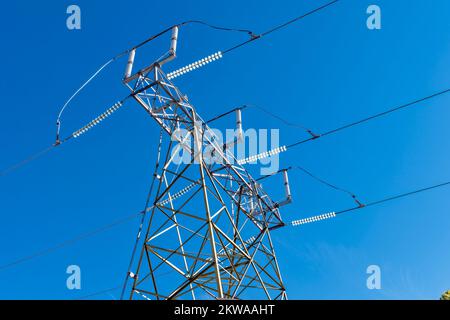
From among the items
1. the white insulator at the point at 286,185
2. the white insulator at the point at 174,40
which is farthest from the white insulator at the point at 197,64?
the white insulator at the point at 286,185

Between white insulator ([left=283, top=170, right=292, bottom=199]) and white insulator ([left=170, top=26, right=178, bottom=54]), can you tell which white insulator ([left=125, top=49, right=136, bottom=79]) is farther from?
white insulator ([left=283, top=170, right=292, bottom=199])

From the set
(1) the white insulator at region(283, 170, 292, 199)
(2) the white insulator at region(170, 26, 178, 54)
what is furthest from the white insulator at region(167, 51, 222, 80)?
(1) the white insulator at region(283, 170, 292, 199)

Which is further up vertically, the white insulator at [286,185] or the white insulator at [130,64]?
the white insulator at [130,64]

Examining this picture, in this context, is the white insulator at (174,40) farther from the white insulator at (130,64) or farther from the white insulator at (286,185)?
the white insulator at (286,185)

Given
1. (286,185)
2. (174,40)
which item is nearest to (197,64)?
(174,40)

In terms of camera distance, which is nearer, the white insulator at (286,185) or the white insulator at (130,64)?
the white insulator at (130,64)

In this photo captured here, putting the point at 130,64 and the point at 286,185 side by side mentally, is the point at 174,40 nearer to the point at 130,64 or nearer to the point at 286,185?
the point at 130,64

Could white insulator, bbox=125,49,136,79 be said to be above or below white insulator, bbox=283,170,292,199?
above

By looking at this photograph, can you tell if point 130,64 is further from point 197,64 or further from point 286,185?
point 286,185

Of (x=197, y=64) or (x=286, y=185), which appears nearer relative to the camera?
(x=197, y=64)

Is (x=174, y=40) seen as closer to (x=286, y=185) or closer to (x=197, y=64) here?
(x=197, y=64)
